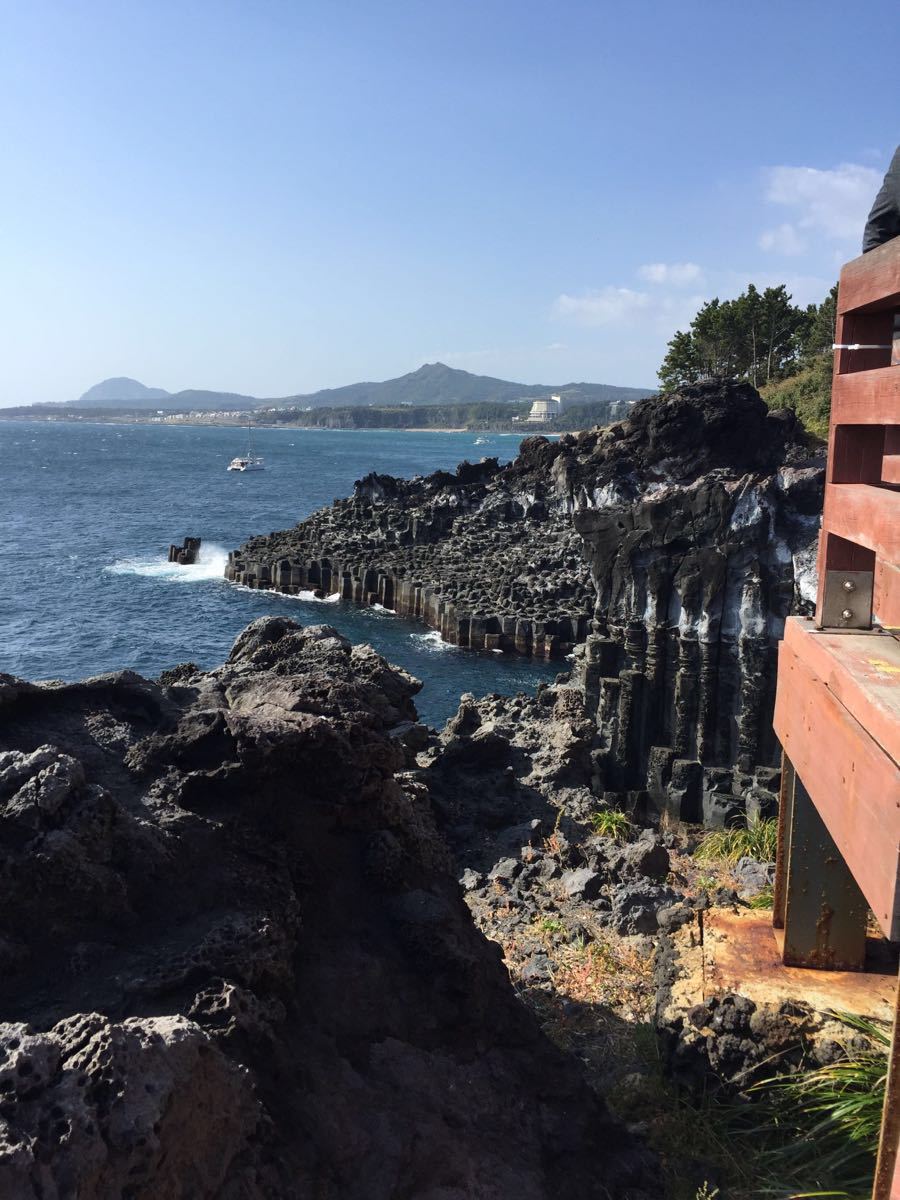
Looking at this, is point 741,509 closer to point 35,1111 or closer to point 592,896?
point 592,896

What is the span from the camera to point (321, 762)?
5.84 meters

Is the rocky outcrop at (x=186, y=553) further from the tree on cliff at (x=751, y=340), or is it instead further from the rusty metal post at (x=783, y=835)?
the rusty metal post at (x=783, y=835)

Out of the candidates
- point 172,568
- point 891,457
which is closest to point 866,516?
point 891,457

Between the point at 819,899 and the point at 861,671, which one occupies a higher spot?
the point at 861,671

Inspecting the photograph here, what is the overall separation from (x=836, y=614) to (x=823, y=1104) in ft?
9.54

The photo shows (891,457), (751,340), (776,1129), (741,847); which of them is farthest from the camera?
(751,340)

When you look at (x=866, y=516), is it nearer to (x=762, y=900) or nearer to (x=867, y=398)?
(x=867, y=398)

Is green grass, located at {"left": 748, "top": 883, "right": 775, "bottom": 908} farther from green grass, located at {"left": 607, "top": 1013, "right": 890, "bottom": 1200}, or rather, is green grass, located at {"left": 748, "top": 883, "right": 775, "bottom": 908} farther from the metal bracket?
the metal bracket

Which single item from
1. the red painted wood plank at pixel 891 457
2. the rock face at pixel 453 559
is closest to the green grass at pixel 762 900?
the red painted wood plank at pixel 891 457

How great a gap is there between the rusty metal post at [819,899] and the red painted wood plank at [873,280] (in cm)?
300

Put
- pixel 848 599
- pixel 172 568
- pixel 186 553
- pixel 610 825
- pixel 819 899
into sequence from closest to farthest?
pixel 848 599 < pixel 819 899 < pixel 610 825 < pixel 172 568 < pixel 186 553

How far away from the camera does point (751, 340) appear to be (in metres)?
75.4

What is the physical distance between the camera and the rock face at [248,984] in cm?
355

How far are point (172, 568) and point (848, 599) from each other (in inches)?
2224
